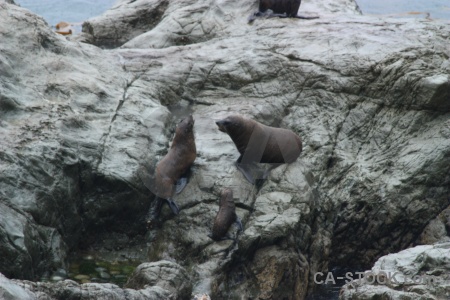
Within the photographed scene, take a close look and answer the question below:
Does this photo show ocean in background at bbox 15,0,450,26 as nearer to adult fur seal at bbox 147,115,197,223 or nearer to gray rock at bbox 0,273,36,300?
adult fur seal at bbox 147,115,197,223

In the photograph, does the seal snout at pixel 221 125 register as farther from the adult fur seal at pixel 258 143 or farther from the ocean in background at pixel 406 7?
the ocean in background at pixel 406 7

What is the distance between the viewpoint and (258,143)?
31.3ft

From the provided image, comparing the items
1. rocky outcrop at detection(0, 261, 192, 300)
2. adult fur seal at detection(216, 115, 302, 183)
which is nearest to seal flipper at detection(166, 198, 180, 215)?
adult fur seal at detection(216, 115, 302, 183)

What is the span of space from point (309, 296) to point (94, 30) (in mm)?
A: 5940

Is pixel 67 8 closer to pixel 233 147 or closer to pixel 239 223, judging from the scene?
pixel 233 147

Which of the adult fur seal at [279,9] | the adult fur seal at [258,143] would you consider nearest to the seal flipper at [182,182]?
the adult fur seal at [258,143]

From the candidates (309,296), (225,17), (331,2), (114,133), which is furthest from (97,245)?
(331,2)

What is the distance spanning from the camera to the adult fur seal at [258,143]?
9461 mm

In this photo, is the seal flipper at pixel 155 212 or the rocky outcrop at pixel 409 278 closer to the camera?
the rocky outcrop at pixel 409 278

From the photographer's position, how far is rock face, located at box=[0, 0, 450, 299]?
8.53m

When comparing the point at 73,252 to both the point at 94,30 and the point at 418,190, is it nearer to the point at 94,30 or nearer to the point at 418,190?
the point at 418,190

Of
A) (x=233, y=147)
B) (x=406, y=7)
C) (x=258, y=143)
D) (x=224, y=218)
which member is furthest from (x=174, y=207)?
(x=406, y=7)

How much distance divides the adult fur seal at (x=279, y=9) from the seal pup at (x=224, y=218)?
3630 mm

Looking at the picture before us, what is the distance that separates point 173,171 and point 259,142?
0.99m
